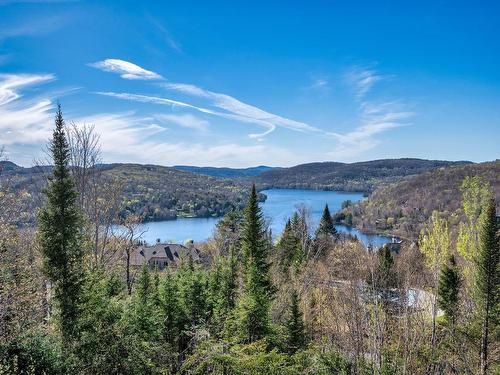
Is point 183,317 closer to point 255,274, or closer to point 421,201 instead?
point 255,274

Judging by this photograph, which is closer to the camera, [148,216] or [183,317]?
[183,317]

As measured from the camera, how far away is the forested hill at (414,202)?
336 ft

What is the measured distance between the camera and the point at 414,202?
12075 centimetres

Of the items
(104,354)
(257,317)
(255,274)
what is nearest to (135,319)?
(104,354)

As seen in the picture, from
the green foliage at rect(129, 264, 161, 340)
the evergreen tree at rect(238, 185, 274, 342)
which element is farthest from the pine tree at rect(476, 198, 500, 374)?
the green foliage at rect(129, 264, 161, 340)

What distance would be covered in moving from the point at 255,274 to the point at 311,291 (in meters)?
8.43

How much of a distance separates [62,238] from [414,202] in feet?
392

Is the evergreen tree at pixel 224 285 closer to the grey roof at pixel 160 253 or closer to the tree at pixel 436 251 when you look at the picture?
the tree at pixel 436 251

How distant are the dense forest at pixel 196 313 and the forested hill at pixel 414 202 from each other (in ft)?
235

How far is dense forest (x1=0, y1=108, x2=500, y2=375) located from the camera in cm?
1089

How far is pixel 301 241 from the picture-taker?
40969 mm

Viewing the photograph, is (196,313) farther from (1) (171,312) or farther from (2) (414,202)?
(2) (414,202)

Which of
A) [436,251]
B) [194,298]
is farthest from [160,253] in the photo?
[436,251]

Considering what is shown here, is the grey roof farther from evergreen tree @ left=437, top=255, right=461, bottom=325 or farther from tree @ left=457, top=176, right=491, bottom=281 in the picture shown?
evergreen tree @ left=437, top=255, right=461, bottom=325
